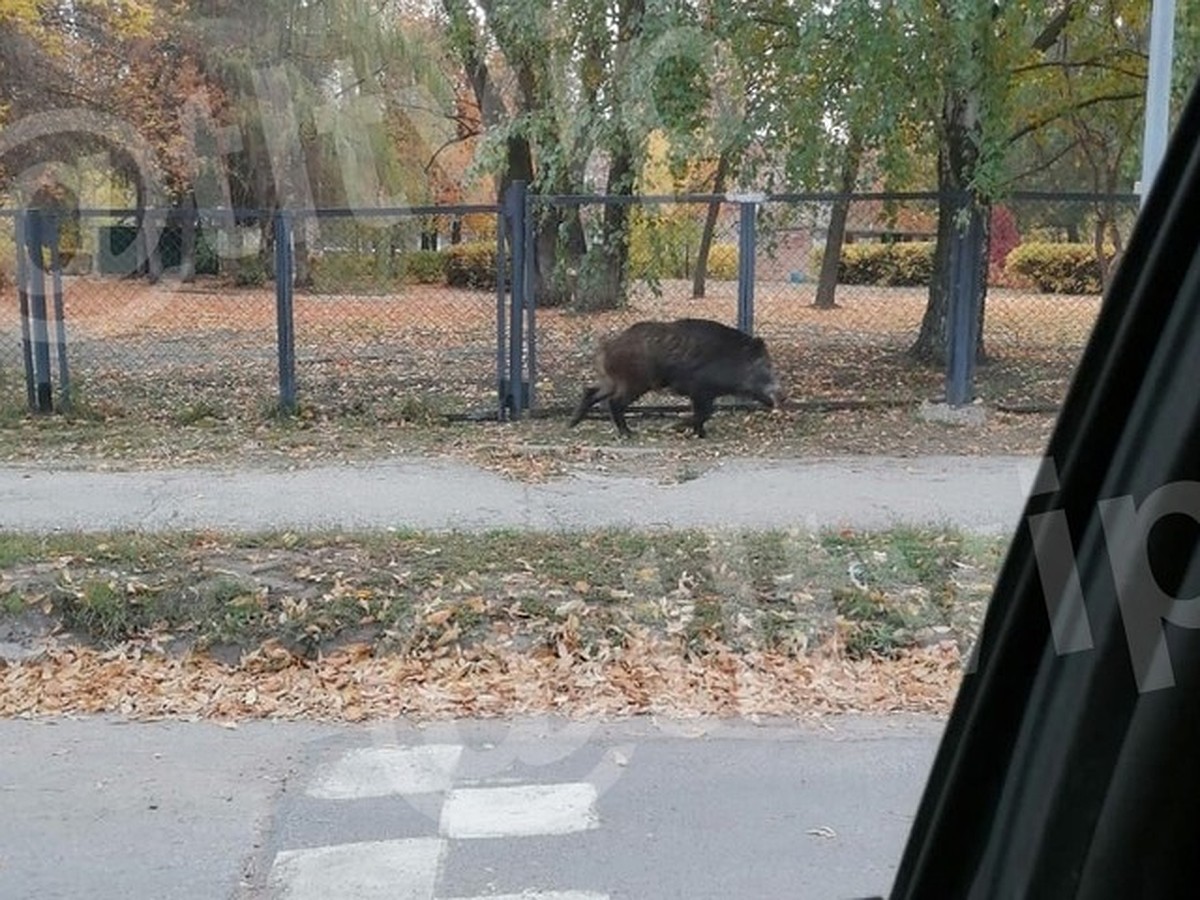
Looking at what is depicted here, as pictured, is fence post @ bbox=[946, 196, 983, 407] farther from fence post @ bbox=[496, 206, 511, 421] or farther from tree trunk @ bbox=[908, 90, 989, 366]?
fence post @ bbox=[496, 206, 511, 421]

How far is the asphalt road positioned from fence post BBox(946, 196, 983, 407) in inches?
284

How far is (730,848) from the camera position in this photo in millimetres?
3863

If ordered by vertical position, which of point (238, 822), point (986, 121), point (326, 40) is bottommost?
point (238, 822)

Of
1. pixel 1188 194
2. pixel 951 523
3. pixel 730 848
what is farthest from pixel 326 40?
pixel 1188 194

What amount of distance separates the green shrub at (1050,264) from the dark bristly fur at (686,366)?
263cm

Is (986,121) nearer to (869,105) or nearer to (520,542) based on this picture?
(869,105)

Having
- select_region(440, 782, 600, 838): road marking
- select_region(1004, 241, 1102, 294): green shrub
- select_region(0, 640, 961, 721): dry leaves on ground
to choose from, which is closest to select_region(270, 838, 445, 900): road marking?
select_region(440, 782, 600, 838): road marking

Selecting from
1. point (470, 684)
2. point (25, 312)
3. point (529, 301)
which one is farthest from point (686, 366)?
point (470, 684)

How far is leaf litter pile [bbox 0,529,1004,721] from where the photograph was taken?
5191mm

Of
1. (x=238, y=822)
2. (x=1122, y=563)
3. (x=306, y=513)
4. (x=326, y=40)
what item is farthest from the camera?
(x=326, y=40)

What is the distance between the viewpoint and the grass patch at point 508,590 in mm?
5695

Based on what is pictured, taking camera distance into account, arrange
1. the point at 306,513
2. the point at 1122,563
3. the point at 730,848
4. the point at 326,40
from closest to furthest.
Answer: the point at 1122,563, the point at 730,848, the point at 306,513, the point at 326,40

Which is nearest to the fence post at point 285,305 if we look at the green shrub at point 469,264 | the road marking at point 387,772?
the green shrub at point 469,264

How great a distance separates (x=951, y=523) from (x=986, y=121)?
190 inches
